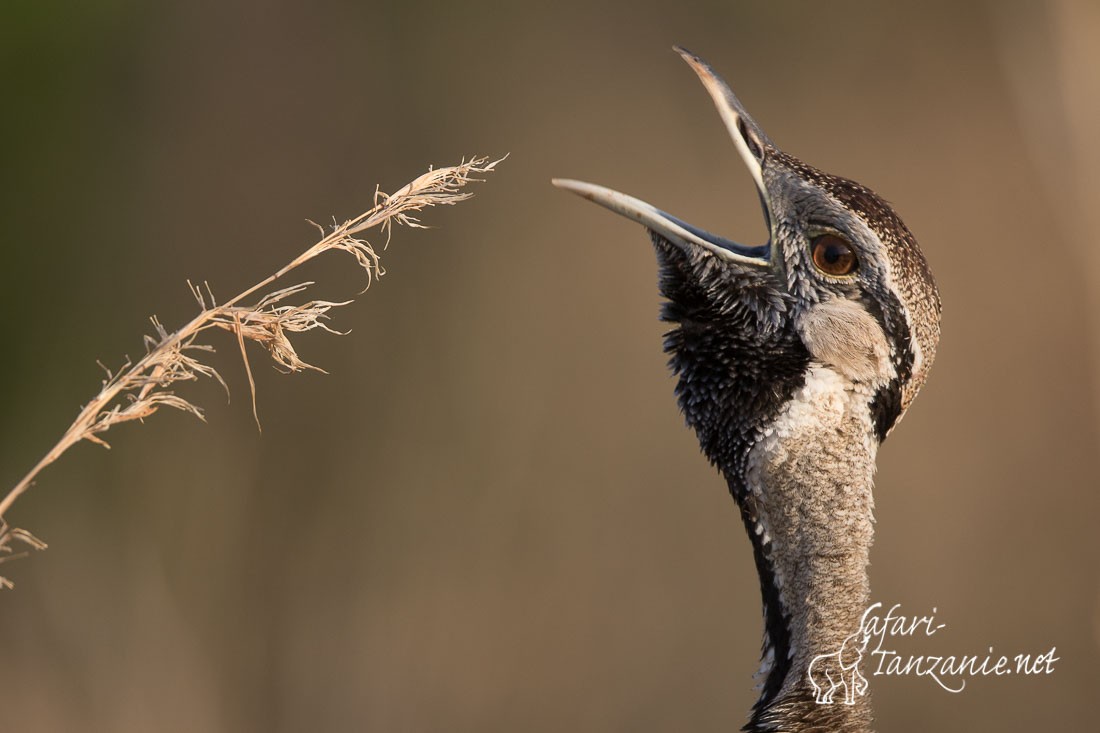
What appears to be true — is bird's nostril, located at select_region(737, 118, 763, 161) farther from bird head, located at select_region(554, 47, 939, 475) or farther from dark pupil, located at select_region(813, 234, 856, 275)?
dark pupil, located at select_region(813, 234, 856, 275)

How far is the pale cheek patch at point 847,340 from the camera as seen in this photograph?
2631 mm

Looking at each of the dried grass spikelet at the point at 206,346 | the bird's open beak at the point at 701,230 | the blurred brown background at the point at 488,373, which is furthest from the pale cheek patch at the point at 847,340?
the blurred brown background at the point at 488,373

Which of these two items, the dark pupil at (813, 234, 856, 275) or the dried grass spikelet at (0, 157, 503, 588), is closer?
the dried grass spikelet at (0, 157, 503, 588)

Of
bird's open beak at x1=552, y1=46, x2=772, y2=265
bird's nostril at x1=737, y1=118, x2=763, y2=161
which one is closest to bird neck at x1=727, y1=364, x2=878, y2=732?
bird's open beak at x1=552, y1=46, x2=772, y2=265

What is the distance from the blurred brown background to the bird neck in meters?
2.78

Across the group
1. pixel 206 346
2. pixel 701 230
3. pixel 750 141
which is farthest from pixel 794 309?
pixel 206 346

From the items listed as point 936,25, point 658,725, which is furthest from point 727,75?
point 658,725

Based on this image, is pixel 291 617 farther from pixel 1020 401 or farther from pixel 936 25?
pixel 936 25

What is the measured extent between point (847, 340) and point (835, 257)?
215 mm

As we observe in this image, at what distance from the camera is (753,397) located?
2.65 metres

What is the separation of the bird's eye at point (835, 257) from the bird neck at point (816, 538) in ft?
0.85

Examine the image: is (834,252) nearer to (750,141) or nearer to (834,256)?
(834,256)

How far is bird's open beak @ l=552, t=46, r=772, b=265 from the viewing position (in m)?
2.60

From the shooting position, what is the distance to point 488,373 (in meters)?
5.79
